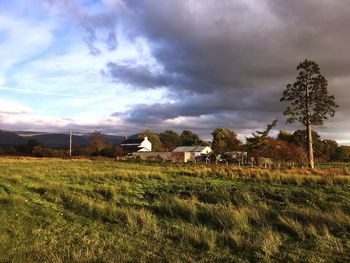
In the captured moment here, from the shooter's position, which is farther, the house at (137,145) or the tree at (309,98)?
the house at (137,145)

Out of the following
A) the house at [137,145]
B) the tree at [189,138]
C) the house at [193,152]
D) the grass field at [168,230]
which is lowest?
the grass field at [168,230]

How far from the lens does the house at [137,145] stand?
12419cm

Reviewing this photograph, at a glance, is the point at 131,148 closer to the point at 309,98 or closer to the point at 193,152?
the point at 193,152

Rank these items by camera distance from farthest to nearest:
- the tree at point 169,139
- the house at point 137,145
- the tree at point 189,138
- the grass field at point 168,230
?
the tree at point 169,139 → the tree at point 189,138 → the house at point 137,145 → the grass field at point 168,230

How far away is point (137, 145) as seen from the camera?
421ft

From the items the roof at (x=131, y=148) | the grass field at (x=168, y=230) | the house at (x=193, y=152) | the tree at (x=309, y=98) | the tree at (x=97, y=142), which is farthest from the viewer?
the roof at (x=131, y=148)

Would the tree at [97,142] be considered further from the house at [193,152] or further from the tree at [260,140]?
the tree at [260,140]

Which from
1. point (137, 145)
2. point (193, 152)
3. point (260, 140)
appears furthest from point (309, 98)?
point (137, 145)

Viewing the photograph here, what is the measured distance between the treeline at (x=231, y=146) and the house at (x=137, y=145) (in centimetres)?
502

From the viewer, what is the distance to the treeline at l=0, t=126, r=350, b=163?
60031mm

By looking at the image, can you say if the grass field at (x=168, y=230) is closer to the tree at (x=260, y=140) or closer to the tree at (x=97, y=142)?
the tree at (x=260, y=140)

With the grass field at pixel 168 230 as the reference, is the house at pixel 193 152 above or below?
above

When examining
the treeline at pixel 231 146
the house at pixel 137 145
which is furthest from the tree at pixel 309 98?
the house at pixel 137 145

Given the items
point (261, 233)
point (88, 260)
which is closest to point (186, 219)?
point (261, 233)
